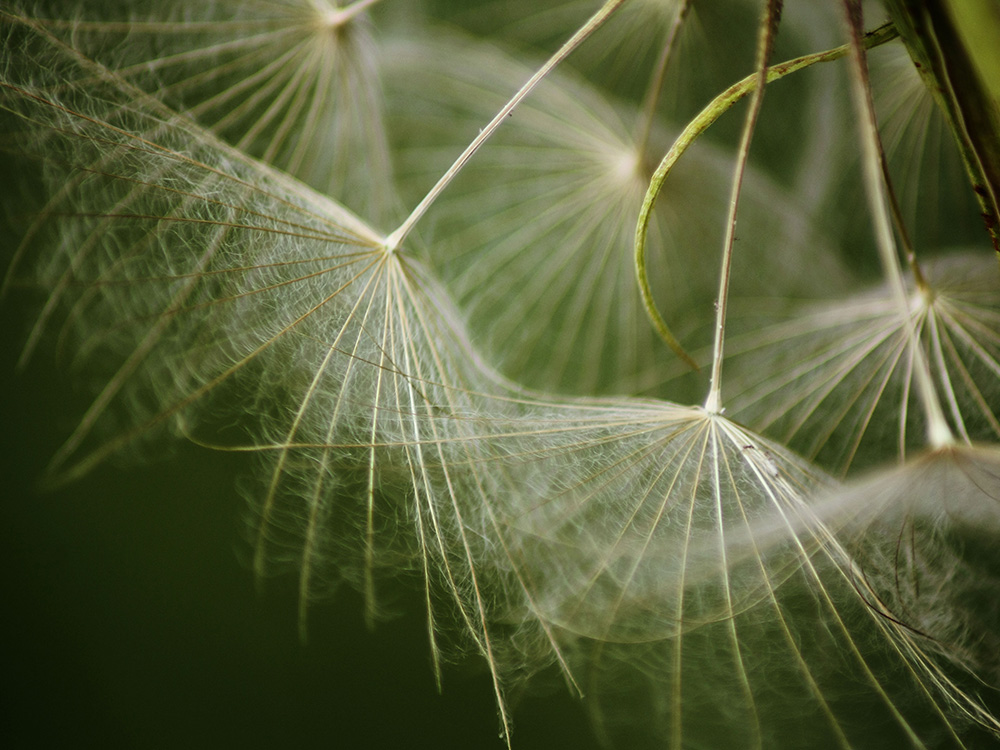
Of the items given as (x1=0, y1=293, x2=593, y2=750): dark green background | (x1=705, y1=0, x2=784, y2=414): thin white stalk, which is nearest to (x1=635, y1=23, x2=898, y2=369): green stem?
(x1=705, y1=0, x2=784, y2=414): thin white stalk

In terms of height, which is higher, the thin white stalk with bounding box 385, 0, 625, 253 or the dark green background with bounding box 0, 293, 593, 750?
the thin white stalk with bounding box 385, 0, 625, 253

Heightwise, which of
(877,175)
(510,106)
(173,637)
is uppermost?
(510,106)

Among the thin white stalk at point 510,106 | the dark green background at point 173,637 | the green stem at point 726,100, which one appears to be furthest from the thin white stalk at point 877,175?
the dark green background at point 173,637

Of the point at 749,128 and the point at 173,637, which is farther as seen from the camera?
the point at 173,637

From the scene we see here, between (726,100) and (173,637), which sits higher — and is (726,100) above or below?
above

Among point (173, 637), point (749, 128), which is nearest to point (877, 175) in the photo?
point (749, 128)

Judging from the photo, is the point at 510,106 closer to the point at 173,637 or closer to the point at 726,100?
the point at 726,100

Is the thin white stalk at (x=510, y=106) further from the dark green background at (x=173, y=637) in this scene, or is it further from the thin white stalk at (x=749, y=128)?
the dark green background at (x=173, y=637)

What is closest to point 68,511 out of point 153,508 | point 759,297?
point 153,508

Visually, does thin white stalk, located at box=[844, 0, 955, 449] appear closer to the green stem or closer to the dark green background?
the green stem
